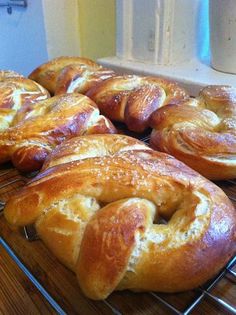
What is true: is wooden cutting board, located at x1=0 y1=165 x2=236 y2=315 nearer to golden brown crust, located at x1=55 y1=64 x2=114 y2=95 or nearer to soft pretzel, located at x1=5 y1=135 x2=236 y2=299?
soft pretzel, located at x1=5 y1=135 x2=236 y2=299

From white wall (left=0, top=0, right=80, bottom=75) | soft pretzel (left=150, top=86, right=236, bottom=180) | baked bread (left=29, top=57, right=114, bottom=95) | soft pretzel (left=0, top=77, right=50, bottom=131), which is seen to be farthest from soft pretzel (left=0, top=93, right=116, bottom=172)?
white wall (left=0, top=0, right=80, bottom=75)

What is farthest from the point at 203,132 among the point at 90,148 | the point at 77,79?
the point at 77,79

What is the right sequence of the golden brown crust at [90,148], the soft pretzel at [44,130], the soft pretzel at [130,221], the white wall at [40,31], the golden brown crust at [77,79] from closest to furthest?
1. the soft pretzel at [130,221]
2. the golden brown crust at [90,148]
3. the soft pretzel at [44,130]
4. the golden brown crust at [77,79]
5. the white wall at [40,31]

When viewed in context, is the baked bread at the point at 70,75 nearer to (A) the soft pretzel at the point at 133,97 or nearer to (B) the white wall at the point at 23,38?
(A) the soft pretzel at the point at 133,97

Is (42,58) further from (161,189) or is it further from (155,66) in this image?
(161,189)

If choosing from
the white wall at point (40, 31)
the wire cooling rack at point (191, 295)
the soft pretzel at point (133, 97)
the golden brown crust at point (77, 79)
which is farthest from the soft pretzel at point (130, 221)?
the white wall at point (40, 31)

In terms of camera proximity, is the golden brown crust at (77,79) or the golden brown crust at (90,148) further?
the golden brown crust at (77,79)

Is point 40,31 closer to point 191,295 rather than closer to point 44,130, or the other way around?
point 44,130

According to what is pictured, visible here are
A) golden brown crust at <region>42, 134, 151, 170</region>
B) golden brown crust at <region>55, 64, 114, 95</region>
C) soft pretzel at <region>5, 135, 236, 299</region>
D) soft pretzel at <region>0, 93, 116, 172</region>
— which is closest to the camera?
soft pretzel at <region>5, 135, 236, 299</region>
